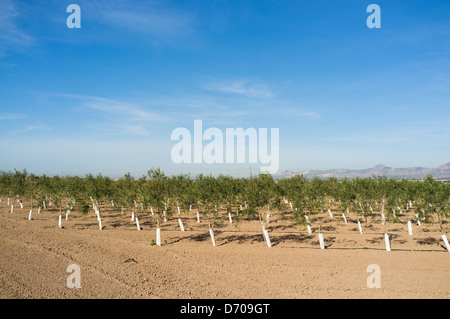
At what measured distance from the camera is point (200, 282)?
67.1 feet

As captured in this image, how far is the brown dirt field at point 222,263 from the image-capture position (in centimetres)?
1841

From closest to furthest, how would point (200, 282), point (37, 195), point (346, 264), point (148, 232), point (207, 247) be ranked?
point (200, 282)
point (346, 264)
point (207, 247)
point (148, 232)
point (37, 195)

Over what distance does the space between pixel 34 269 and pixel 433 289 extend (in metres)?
32.2

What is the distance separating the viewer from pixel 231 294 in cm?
1805

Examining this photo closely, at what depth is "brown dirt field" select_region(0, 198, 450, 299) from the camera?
1841 centimetres

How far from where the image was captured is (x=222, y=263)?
25.5 meters

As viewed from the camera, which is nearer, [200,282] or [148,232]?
[200,282]
